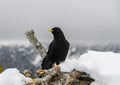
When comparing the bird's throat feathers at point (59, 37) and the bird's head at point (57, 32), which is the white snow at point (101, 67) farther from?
the bird's throat feathers at point (59, 37)

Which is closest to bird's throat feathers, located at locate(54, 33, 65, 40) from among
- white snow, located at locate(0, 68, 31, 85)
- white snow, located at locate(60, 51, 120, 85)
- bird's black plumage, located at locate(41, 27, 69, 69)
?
bird's black plumage, located at locate(41, 27, 69, 69)

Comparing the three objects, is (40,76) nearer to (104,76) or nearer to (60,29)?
(104,76)

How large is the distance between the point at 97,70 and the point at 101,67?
0.46 feet

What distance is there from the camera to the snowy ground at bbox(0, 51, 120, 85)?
42.2 ft

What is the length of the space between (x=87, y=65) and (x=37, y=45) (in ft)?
10.9

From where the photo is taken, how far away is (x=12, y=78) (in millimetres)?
13125

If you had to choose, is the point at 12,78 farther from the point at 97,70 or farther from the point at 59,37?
the point at 59,37

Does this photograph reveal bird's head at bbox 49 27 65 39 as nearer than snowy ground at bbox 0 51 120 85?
No

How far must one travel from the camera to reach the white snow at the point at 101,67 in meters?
12.9

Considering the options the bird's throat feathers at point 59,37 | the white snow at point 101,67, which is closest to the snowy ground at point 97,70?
the white snow at point 101,67

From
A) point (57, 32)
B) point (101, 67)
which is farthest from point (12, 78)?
point (57, 32)

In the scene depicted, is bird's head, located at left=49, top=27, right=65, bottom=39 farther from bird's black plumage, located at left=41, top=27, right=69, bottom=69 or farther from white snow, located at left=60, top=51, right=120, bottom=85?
white snow, located at left=60, top=51, right=120, bottom=85

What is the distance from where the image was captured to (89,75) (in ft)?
42.8

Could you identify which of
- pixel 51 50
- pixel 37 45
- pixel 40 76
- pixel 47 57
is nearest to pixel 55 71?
pixel 40 76
